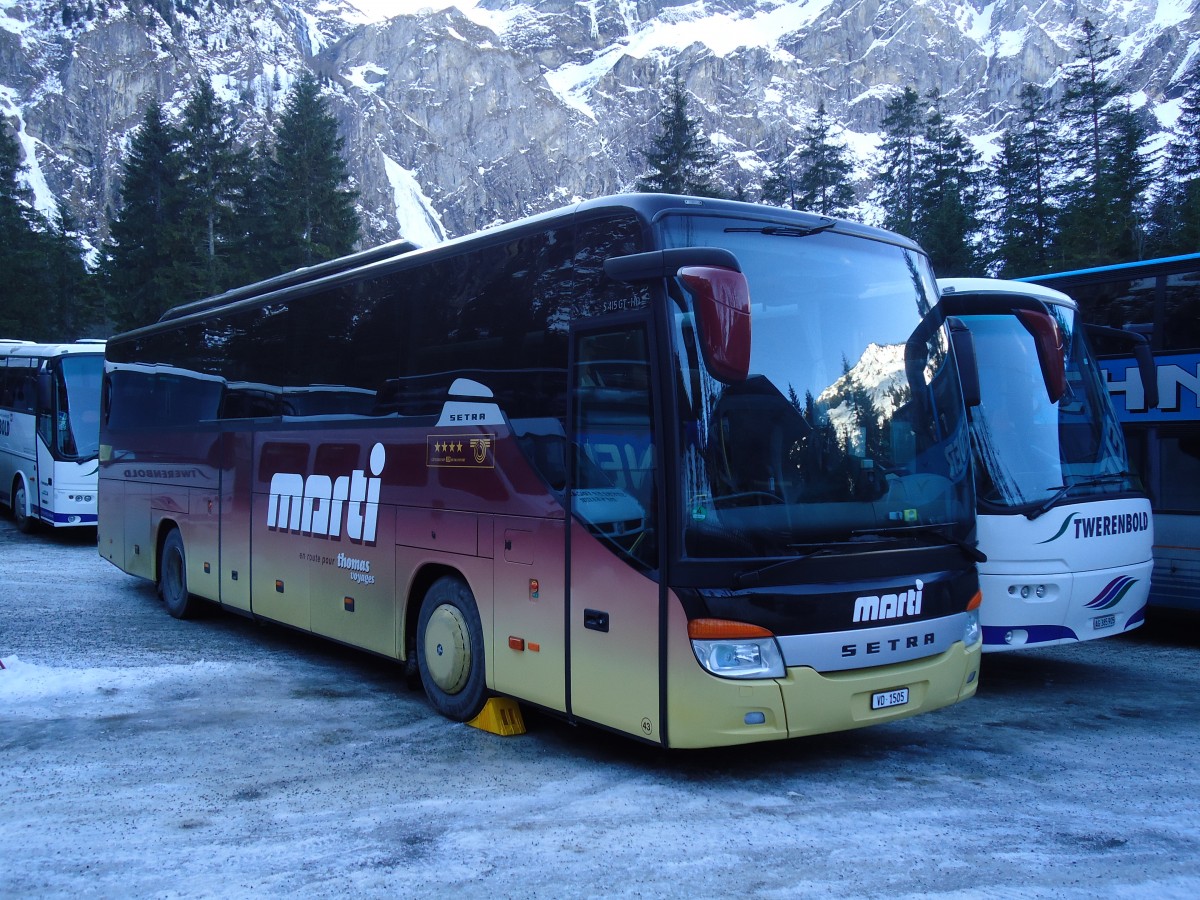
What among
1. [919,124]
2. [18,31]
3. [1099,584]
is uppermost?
[18,31]

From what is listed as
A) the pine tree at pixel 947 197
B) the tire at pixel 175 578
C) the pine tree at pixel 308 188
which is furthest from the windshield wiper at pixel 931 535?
the pine tree at pixel 308 188

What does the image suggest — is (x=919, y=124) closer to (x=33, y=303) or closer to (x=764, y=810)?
(x=33, y=303)

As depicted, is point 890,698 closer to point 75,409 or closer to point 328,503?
point 328,503

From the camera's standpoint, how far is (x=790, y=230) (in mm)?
5727

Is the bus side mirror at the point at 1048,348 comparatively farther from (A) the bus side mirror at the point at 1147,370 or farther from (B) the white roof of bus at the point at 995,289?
(A) the bus side mirror at the point at 1147,370

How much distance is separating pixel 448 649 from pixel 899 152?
57000mm

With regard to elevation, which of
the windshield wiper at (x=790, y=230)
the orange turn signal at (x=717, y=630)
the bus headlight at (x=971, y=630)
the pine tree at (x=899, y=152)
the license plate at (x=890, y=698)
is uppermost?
the pine tree at (x=899, y=152)

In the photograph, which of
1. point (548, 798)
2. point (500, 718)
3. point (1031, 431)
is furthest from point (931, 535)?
point (500, 718)

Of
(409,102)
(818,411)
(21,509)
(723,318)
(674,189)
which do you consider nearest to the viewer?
(723,318)

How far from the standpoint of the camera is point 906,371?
5859 millimetres

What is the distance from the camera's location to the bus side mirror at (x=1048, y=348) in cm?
764

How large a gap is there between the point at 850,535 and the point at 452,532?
256 cm

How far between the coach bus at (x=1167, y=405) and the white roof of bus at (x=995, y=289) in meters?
1.78

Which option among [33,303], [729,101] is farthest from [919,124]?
[729,101]
